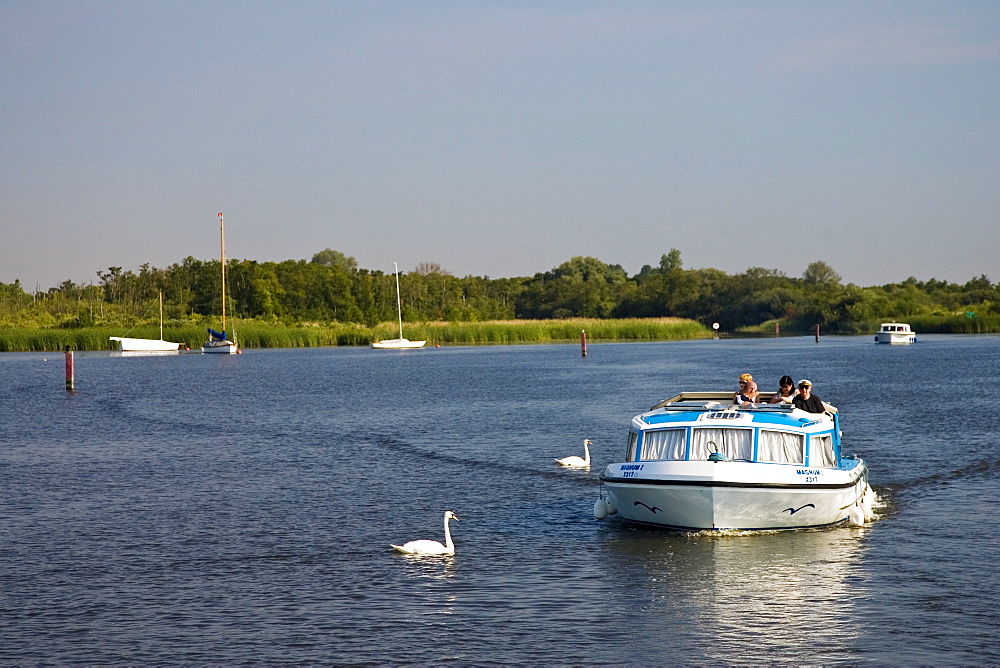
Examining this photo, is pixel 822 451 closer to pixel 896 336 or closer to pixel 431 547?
pixel 431 547

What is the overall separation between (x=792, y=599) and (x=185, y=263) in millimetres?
162441

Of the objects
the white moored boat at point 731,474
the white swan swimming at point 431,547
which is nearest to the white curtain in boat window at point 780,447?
the white moored boat at point 731,474

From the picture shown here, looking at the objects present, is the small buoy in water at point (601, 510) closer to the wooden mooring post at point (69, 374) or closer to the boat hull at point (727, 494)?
the boat hull at point (727, 494)

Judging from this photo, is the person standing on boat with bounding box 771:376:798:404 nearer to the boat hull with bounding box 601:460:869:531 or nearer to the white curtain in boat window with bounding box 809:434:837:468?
the white curtain in boat window with bounding box 809:434:837:468

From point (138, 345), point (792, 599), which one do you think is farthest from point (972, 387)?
point (138, 345)

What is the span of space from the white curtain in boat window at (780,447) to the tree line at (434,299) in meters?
114

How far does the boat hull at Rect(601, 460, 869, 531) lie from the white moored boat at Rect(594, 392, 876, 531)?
16mm

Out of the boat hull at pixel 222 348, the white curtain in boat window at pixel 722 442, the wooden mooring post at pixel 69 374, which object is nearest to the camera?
the white curtain in boat window at pixel 722 442

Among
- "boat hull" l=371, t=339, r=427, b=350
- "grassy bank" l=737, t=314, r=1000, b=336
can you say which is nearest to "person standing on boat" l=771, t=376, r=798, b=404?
"boat hull" l=371, t=339, r=427, b=350

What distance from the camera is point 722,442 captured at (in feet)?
64.1

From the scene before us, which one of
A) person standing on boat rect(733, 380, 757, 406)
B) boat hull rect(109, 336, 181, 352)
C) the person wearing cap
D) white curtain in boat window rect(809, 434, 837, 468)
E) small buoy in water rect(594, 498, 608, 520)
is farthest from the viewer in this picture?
boat hull rect(109, 336, 181, 352)

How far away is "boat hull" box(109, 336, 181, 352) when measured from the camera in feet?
360

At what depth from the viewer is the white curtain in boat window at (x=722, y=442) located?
63.6 ft

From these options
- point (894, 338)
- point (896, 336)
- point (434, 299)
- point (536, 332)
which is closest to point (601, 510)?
point (894, 338)
